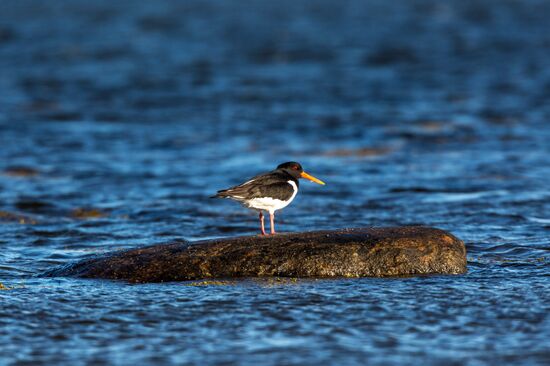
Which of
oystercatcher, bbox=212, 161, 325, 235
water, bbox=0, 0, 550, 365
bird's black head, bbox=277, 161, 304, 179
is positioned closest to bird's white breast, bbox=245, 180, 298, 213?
oystercatcher, bbox=212, 161, 325, 235

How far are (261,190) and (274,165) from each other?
7176 millimetres

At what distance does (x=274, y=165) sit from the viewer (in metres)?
17.9

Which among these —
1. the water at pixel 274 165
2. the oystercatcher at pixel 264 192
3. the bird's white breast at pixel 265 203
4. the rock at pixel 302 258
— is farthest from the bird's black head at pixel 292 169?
the water at pixel 274 165

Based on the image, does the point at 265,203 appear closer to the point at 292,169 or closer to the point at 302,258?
the point at 292,169

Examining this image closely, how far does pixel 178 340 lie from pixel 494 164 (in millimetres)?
10753

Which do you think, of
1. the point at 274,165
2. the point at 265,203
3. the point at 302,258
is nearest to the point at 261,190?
the point at 265,203

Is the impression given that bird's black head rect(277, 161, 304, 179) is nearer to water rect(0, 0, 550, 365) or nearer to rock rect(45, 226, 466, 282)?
rock rect(45, 226, 466, 282)

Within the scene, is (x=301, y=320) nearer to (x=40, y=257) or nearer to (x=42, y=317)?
(x=42, y=317)

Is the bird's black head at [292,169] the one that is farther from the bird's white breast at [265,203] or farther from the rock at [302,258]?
the rock at [302,258]

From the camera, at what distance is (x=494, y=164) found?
17453 millimetres

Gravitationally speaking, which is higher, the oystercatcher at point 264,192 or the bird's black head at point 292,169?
the bird's black head at point 292,169

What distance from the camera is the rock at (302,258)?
9953mm

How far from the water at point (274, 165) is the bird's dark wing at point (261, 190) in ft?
4.44

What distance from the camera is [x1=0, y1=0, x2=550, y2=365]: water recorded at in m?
8.07
